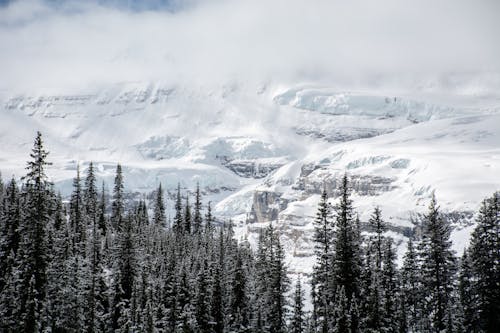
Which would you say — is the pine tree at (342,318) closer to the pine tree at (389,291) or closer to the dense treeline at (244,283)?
the dense treeline at (244,283)

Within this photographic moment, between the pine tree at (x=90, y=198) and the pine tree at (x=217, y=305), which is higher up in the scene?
the pine tree at (x=90, y=198)

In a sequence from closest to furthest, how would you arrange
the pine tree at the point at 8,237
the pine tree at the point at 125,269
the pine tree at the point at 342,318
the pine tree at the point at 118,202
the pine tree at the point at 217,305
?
the pine tree at the point at 342,318, the pine tree at the point at 8,237, the pine tree at the point at 217,305, the pine tree at the point at 125,269, the pine tree at the point at 118,202

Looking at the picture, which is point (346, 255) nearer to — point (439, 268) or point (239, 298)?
point (439, 268)

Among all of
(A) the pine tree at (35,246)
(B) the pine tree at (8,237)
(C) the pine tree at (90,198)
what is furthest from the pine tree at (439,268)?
(C) the pine tree at (90,198)

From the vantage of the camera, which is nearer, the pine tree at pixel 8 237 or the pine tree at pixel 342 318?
the pine tree at pixel 342 318

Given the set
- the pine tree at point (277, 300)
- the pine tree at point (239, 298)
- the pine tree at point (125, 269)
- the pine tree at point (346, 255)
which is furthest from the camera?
the pine tree at point (125, 269)

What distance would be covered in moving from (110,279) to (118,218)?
4155cm

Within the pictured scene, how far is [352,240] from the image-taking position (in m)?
59.2

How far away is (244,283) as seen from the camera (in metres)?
84.6

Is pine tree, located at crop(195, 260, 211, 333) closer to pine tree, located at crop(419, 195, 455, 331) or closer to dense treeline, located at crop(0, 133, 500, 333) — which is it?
dense treeline, located at crop(0, 133, 500, 333)

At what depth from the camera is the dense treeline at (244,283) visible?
58.1 m

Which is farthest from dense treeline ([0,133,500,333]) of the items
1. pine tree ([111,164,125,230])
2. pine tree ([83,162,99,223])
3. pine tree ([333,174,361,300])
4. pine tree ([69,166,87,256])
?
pine tree ([111,164,125,230])

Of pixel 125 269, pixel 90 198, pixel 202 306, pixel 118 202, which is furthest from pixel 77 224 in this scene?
pixel 202 306

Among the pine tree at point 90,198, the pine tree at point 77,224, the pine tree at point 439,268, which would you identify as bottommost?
the pine tree at point 439,268
